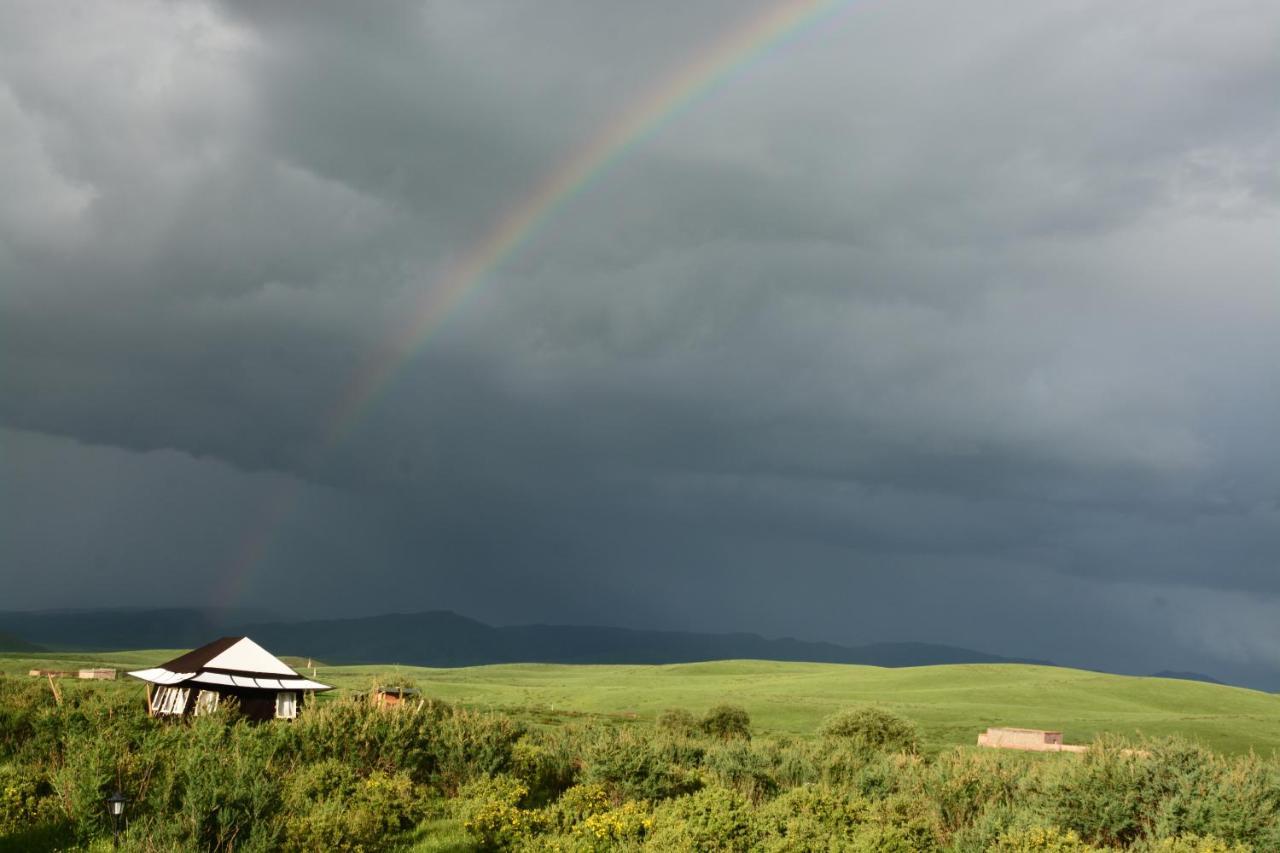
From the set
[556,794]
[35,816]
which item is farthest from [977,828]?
[35,816]

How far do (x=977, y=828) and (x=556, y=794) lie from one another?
1299 cm

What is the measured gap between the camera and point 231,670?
50281 millimetres

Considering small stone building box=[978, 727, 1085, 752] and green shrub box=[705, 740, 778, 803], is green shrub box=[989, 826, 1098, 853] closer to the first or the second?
green shrub box=[705, 740, 778, 803]

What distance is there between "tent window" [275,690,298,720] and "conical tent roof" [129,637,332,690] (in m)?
0.83

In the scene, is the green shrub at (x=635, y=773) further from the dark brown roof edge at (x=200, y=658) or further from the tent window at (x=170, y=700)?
the dark brown roof edge at (x=200, y=658)

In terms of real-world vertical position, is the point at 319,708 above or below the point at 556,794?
above

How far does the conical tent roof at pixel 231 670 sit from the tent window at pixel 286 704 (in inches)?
32.6

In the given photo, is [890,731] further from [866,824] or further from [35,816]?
[35,816]

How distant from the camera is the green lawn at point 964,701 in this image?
76.4m

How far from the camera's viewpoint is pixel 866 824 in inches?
751

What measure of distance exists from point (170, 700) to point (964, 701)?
80.8m

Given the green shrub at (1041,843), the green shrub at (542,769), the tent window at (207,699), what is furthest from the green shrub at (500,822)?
the tent window at (207,699)

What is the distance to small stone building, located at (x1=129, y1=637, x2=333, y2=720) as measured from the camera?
1951 inches

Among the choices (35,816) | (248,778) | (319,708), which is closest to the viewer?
(248,778)
